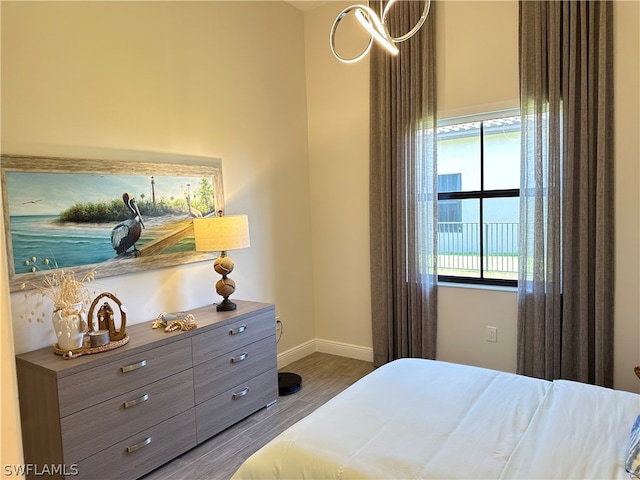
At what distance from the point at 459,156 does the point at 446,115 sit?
1.23ft

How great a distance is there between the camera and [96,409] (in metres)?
2.12

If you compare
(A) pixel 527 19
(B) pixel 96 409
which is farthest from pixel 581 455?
(A) pixel 527 19

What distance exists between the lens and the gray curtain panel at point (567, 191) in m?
2.84

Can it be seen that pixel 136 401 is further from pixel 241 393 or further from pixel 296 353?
pixel 296 353

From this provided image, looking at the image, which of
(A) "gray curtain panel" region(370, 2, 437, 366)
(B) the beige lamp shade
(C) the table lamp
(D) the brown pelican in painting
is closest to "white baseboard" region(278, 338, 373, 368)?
(A) "gray curtain panel" region(370, 2, 437, 366)

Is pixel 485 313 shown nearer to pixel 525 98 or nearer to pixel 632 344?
pixel 632 344

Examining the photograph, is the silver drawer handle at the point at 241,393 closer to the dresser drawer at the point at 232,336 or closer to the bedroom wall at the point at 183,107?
the dresser drawer at the point at 232,336

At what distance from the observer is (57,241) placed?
2393 mm

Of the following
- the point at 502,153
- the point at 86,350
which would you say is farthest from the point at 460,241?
the point at 86,350

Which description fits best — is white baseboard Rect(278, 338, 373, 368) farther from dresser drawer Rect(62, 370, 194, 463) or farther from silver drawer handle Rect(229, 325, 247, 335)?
dresser drawer Rect(62, 370, 194, 463)

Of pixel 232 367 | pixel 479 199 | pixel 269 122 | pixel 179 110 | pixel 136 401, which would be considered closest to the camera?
pixel 136 401

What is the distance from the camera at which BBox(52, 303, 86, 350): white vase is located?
7.17ft

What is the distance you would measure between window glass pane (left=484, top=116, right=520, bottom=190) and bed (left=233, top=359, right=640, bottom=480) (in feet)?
5.94

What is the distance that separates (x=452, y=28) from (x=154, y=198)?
2.64 metres
